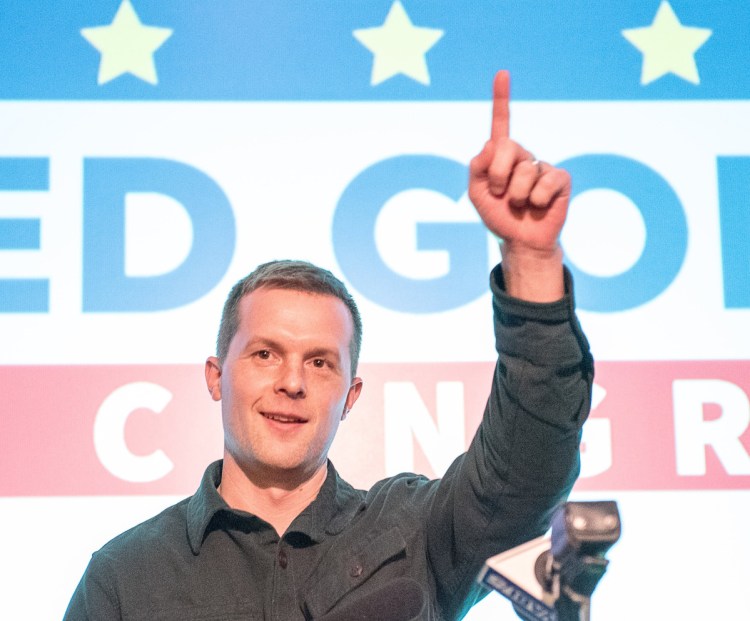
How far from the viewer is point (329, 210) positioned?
2.78 meters

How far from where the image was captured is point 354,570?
1.80m

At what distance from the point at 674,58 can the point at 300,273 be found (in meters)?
1.41

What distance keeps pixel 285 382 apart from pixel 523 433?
0.51m

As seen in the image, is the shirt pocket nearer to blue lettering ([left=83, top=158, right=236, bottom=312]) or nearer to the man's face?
the man's face

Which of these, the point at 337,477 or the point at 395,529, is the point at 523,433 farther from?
the point at 337,477

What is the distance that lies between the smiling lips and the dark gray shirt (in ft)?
0.47

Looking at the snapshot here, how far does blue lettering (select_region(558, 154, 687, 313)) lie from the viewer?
2762 mm

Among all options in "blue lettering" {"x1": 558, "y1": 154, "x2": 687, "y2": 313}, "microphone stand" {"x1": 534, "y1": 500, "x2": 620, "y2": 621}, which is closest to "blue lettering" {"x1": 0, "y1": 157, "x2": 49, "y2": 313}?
"blue lettering" {"x1": 558, "y1": 154, "x2": 687, "y2": 313}

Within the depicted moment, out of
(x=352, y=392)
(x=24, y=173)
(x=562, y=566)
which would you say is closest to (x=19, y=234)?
(x=24, y=173)

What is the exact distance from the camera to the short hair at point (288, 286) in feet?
6.76

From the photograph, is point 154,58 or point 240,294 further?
point 154,58

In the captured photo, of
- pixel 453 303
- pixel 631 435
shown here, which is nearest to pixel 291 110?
pixel 453 303

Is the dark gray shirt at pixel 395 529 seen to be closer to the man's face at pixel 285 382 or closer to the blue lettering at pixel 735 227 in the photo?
the man's face at pixel 285 382

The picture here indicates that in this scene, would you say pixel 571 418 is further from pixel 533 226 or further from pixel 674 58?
pixel 674 58
